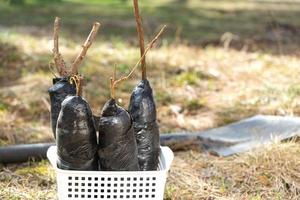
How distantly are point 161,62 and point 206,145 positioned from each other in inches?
98.4

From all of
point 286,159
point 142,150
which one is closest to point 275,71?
point 286,159

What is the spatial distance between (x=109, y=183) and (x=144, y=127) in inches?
12.9

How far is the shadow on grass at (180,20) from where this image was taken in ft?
24.8

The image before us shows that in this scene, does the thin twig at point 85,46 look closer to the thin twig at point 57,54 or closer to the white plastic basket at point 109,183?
the thin twig at point 57,54

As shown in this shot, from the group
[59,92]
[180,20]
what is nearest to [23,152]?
[59,92]

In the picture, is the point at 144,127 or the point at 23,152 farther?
the point at 23,152

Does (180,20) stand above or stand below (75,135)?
below

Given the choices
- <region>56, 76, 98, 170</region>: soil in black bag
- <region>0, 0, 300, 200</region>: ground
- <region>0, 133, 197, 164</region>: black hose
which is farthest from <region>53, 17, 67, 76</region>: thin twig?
<region>0, 133, 197, 164</region>: black hose

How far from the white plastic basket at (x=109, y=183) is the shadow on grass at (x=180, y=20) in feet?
15.8

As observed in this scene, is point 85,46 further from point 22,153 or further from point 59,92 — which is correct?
point 22,153

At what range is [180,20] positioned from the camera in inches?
345

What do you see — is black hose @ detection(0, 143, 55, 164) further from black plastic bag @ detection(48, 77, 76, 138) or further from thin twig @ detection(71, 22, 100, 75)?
thin twig @ detection(71, 22, 100, 75)

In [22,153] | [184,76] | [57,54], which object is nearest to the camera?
[57,54]

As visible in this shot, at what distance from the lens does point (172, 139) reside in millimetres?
3787
